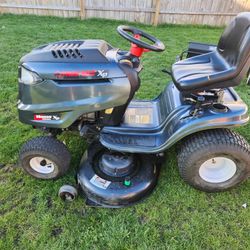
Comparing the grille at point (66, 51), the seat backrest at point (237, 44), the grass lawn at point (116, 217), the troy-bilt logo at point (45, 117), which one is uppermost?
the seat backrest at point (237, 44)

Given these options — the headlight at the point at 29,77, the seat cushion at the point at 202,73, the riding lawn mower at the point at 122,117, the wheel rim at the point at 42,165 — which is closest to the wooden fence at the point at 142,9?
the seat cushion at the point at 202,73

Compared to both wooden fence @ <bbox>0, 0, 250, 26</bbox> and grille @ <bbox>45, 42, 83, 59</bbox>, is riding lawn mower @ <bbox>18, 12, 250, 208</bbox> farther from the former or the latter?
wooden fence @ <bbox>0, 0, 250, 26</bbox>

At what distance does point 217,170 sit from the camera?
7.45 feet

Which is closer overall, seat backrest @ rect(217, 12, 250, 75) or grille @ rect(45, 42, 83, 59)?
seat backrest @ rect(217, 12, 250, 75)

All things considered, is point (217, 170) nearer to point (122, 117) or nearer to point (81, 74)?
point (122, 117)

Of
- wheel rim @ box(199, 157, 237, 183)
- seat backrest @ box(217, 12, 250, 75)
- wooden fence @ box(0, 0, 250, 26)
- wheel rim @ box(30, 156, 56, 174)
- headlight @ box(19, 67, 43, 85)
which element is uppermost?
seat backrest @ box(217, 12, 250, 75)

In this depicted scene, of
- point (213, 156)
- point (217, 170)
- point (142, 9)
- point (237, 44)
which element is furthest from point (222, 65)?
point (142, 9)

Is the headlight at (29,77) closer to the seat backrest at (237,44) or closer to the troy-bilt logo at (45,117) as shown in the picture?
the troy-bilt logo at (45,117)

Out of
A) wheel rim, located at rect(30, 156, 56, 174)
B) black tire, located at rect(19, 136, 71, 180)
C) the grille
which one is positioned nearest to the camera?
the grille

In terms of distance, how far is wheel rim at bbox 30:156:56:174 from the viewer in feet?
7.53

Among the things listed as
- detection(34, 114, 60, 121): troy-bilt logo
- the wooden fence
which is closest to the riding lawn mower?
detection(34, 114, 60, 121): troy-bilt logo

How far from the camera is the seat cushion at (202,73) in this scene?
1979 mm

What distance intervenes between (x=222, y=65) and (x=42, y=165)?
1.69m

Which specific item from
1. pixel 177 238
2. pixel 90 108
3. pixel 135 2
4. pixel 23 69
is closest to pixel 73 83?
pixel 90 108
